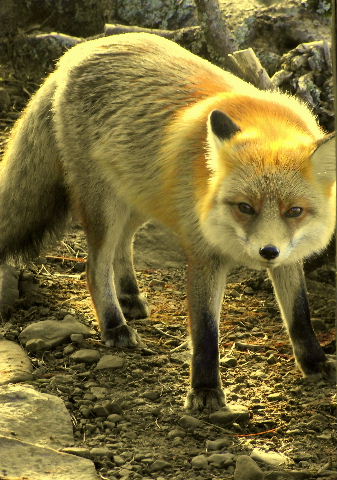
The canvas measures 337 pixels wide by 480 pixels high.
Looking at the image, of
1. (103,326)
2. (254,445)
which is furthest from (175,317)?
(254,445)

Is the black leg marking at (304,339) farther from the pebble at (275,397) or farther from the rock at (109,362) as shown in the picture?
the rock at (109,362)

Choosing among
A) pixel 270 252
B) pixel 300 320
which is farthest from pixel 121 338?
pixel 270 252

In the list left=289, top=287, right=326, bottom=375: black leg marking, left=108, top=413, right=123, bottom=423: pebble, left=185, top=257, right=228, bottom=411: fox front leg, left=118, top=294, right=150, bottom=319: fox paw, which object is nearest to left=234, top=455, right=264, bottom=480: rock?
left=185, top=257, right=228, bottom=411: fox front leg

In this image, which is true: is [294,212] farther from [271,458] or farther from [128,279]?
[128,279]

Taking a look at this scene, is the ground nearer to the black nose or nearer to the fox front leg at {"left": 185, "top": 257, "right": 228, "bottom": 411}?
the fox front leg at {"left": 185, "top": 257, "right": 228, "bottom": 411}

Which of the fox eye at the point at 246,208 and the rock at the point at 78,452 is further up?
the fox eye at the point at 246,208

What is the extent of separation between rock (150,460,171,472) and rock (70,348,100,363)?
1.32 m

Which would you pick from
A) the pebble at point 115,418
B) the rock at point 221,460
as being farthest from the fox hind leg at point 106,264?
the rock at point 221,460

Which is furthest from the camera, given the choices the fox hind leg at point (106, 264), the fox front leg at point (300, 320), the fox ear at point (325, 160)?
the fox hind leg at point (106, 264)

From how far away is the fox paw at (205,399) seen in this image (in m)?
5.01

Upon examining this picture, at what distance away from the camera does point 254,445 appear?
4.68m

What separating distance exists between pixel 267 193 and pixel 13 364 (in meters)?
2.05

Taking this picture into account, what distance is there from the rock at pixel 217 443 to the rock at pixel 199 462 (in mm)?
169

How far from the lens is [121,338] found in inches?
231
